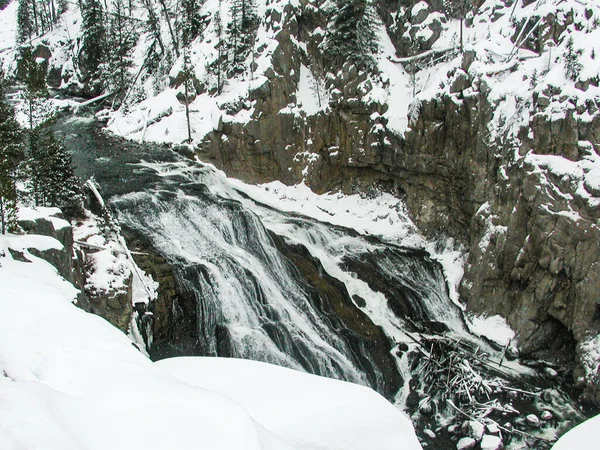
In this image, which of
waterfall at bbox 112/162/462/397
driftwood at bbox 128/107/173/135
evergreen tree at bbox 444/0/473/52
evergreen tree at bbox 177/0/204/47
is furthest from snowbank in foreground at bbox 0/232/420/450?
evergreen tree at bbox 177/0/204/47

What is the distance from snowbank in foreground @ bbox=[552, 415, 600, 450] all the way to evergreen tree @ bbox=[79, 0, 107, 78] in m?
44.6

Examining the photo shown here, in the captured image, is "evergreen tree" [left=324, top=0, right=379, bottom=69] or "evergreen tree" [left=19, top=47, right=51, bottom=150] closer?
"evergreen tree" [left=19, top=47, right=51, bottom=150]

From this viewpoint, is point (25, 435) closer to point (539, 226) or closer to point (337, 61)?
point (539, 226)

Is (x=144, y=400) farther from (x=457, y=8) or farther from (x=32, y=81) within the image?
(x=457, y=8)

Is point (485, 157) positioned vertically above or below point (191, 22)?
below

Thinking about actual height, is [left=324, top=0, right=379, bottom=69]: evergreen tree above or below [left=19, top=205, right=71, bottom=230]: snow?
above

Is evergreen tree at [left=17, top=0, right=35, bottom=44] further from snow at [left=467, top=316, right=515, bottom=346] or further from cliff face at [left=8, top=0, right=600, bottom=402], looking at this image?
snow at [left=467, top=316, right=515, bottom=346]

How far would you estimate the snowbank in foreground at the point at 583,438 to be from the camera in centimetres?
554

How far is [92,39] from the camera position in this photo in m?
41.0

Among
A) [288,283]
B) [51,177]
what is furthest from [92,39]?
[288,283]

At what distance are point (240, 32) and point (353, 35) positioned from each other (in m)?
10.3

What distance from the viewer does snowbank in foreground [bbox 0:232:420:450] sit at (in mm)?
3699

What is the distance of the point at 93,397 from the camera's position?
4348mm

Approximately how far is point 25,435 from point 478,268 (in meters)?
18.6
